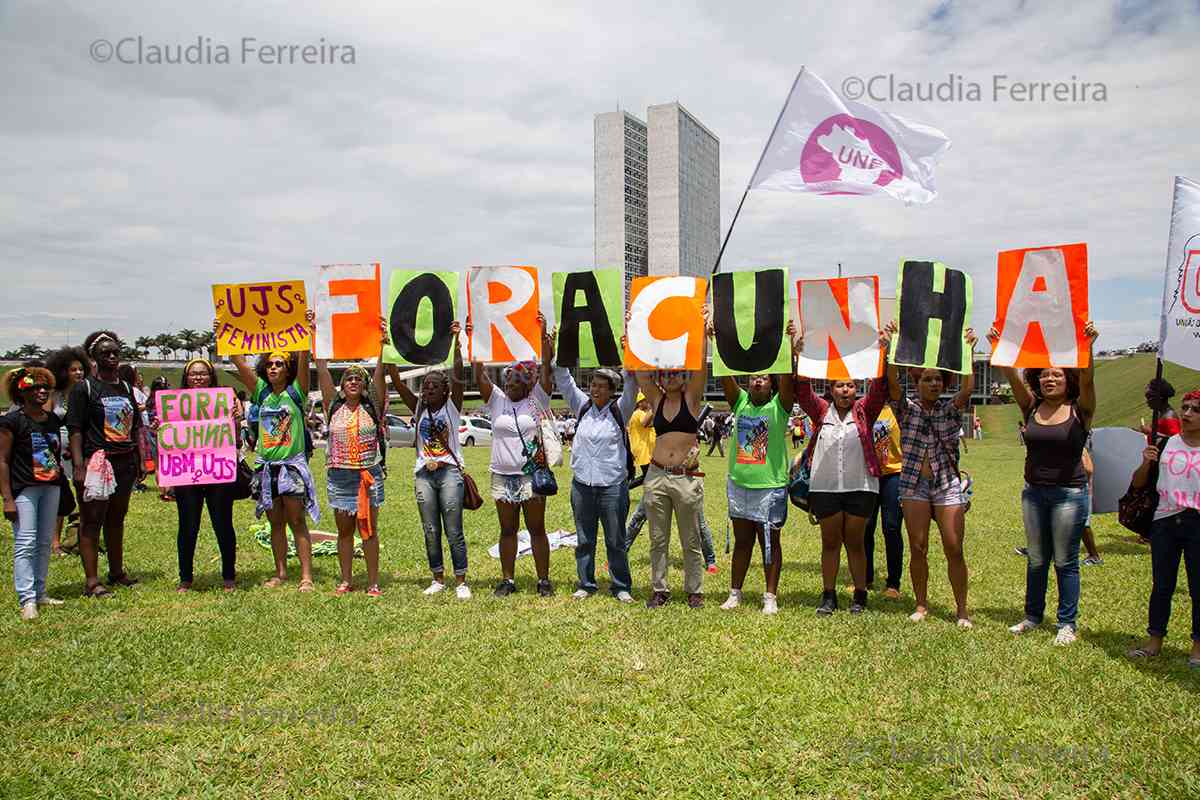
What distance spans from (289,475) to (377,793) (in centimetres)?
441

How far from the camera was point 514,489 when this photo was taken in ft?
23.6

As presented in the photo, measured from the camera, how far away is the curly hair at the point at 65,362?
7.74 m

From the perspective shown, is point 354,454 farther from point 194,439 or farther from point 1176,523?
point 1176,523

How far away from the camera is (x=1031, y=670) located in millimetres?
5383

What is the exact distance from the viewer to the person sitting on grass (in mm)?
6695

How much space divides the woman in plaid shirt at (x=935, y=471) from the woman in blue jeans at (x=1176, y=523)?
1287 mm

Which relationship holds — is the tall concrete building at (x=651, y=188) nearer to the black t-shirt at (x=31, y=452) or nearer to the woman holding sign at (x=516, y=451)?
the woman holding sign at (x=516, y=451)

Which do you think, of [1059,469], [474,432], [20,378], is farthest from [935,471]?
[474,432]

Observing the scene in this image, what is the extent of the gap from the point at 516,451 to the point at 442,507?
35.8 inches

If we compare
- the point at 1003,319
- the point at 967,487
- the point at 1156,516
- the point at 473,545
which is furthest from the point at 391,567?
the point at 1156,516

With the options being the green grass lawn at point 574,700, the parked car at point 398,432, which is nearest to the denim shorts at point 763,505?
the green grass lawn at point 574,700

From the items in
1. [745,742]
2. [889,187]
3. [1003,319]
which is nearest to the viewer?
[745,742]

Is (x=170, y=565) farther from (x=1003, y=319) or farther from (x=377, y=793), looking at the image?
(x=1003, y=319)

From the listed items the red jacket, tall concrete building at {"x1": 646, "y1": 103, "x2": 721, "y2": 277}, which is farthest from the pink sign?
tall concrete building at {"x1": 646, "y1": 103, "x2": 721, "y2": 277}
